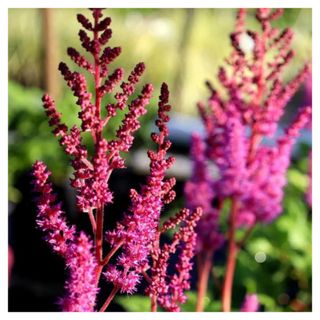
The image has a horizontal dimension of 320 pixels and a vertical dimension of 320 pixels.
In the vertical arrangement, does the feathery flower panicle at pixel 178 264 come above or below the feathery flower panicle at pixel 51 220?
below

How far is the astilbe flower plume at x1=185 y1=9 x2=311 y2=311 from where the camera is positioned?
156cm

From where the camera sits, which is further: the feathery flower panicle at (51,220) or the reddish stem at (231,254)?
the reddish stem at (231,254)

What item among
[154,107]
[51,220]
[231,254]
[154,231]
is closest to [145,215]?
[154,231]

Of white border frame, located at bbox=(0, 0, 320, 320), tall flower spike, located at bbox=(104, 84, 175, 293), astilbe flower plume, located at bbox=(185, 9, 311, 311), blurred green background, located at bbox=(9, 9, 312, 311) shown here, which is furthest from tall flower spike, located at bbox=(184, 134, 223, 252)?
tall flower spike, located at bbox=(104, 84, 175, 293)

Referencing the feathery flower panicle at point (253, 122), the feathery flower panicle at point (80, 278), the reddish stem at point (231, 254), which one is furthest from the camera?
the reddish stem at point (231, 254)

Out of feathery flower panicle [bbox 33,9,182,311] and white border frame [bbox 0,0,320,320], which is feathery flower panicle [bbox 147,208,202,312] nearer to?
feathery flower panicle [bbox 33,9,182,311]

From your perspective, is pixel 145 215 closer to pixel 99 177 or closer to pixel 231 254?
pixel 99 177

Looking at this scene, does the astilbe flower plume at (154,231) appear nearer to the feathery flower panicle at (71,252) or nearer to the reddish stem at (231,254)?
the feathery flower panicle at (71,252)

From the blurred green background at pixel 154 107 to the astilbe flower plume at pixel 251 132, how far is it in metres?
0.49

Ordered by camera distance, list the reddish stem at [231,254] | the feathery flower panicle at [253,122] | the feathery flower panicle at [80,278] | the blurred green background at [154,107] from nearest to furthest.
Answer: the feathery flower panicle at [80,278] < the feathery flower panicle at [253,122] < the reddish stem at [231,254] < the blurred green background at [154,107]

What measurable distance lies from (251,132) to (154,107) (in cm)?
254

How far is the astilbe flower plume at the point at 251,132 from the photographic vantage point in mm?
1556

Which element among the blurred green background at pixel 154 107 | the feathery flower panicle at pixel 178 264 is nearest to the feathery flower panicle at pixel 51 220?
the feathery flower panicle at pixel 178 264

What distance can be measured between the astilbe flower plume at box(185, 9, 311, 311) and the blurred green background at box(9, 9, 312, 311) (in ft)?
1.61
